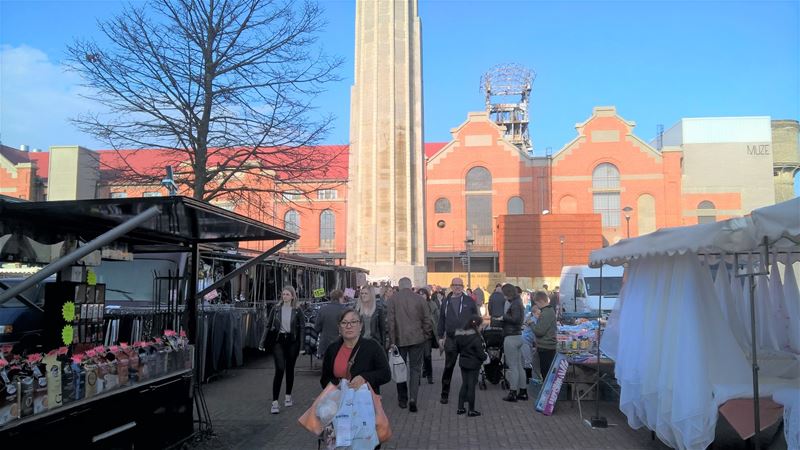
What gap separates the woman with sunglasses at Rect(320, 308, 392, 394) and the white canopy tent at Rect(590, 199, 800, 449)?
3.34 m

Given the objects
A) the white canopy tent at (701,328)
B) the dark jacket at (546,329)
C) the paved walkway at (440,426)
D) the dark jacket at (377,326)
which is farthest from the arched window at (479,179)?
the white canopy tent at (701,328)

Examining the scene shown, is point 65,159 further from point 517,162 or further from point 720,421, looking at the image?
point 517,162

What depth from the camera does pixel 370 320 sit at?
10.1 m

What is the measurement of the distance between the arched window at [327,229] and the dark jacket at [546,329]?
180 ft

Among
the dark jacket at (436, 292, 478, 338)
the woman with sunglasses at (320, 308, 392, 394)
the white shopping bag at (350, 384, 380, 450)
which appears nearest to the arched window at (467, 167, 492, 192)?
the dark jacket at (436, 292, 478, 338)

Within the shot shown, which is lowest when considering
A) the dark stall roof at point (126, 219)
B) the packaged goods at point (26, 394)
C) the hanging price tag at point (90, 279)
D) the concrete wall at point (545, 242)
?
the packaged goods at point (26, 394)

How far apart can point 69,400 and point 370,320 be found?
5.86 meters

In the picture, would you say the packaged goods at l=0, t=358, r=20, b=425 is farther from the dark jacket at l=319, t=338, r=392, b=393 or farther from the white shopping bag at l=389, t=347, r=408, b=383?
the white shopping bag at l=389, t=347, r=408, b=383

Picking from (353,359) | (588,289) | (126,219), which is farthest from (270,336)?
(588,289)

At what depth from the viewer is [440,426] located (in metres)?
7.61

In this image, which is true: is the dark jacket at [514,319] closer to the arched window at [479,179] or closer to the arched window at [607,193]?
the arched window at [479,179]

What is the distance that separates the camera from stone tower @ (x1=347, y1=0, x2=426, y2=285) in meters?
32.7

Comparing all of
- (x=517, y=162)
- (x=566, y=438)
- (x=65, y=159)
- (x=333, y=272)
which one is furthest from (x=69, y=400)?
(x=517, y=162)

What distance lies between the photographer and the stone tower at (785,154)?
225 feet
